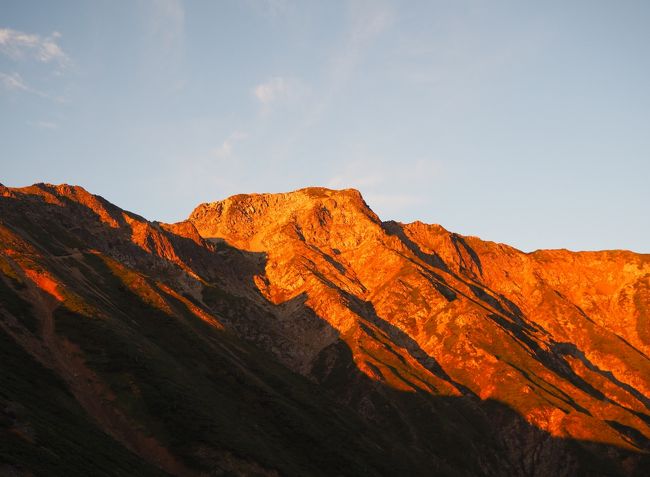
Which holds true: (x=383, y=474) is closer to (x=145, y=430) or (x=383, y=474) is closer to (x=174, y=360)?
(x=174, y=360)

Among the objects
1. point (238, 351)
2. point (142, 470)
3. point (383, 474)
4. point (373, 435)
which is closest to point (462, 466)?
point (373, 435)

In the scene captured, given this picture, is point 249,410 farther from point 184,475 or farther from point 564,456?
point 564,456

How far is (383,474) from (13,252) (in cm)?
9797

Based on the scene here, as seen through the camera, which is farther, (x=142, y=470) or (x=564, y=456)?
(x=564, y=456)

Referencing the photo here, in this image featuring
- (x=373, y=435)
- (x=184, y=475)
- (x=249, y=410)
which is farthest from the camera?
(x=373, y=435)

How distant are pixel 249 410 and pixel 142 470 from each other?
55.6 meters

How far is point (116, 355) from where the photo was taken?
10456cm

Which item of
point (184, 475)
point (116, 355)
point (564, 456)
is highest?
point (564, 456)

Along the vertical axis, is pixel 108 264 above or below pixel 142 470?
above

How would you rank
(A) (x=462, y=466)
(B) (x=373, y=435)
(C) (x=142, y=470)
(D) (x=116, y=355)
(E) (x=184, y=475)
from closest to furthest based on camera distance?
(C) (x=142, y=470) < (E) (x=184, y=475) < (D) (x=116, y=355) < (B) (x=373, y=435) < (A) (x=462, y=466)

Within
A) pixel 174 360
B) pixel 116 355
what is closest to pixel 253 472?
pixel 116 355

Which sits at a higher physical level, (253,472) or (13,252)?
(13,252)

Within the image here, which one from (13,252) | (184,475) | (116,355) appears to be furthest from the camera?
(13,252)

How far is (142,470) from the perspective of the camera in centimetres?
6881
